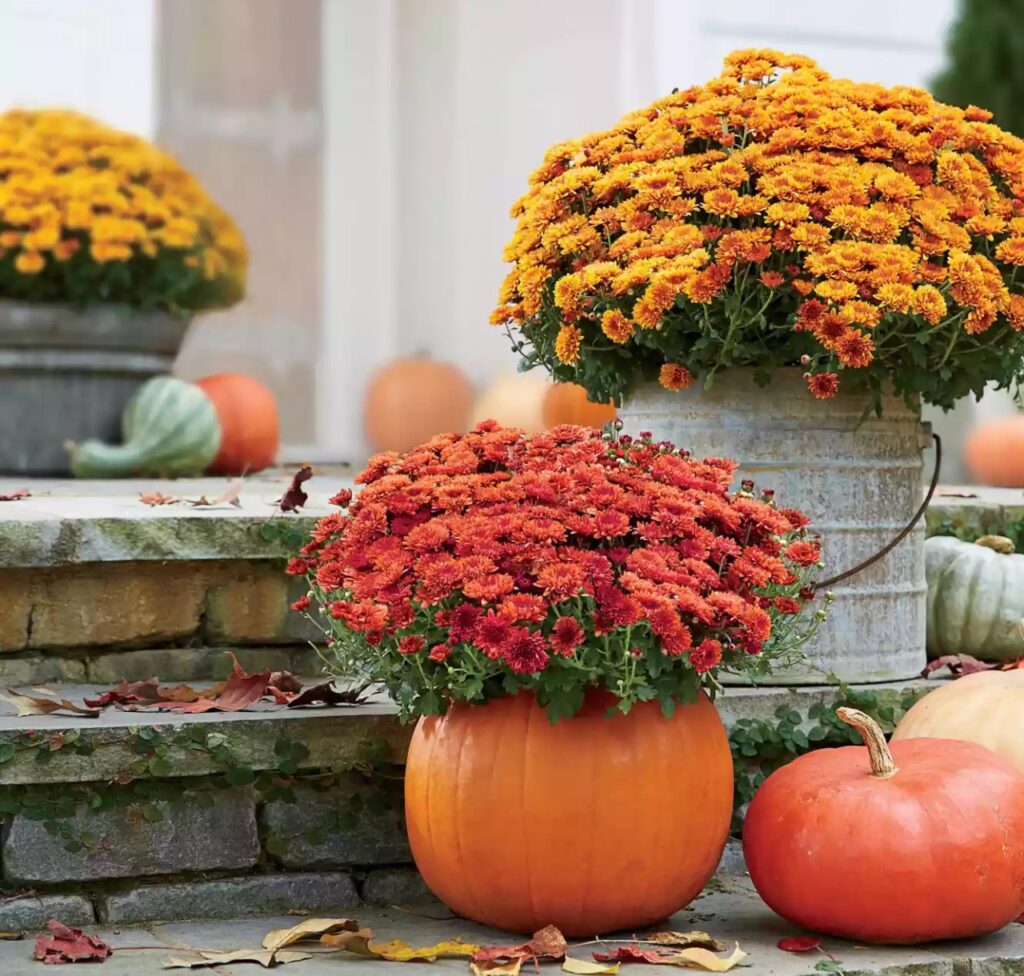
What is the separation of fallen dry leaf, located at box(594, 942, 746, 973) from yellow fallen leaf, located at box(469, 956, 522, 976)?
104mm

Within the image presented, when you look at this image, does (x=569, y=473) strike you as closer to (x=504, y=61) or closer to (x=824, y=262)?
(x=824, y=262)

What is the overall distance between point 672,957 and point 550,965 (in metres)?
0.13

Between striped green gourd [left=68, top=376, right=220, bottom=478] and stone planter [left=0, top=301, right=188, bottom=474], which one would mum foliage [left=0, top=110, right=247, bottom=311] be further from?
striped green gourd [left=68, top=376, right=220, bottom=478]

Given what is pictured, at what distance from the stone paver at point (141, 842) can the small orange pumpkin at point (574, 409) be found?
1978mm

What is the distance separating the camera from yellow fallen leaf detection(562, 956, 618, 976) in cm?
176

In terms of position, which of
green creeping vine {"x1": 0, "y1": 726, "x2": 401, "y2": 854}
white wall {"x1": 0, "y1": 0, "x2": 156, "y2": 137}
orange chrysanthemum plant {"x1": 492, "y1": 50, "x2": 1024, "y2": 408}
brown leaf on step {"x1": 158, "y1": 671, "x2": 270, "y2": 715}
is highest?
white wall {"x1": 0, "y1": 0, "x2": 156, "y2": 137}

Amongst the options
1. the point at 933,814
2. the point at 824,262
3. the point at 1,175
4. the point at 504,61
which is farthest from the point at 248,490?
the point at 504,61

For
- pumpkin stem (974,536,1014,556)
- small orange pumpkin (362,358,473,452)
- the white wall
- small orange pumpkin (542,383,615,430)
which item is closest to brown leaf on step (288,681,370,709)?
pumpkin stem (974,536,1014,556)

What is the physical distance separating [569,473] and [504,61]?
3144 millimetres

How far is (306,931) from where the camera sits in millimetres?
1880

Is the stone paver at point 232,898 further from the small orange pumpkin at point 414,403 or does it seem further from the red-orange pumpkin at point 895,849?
the small orange pumpkin at point 414,403

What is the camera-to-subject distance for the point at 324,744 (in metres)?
2.10

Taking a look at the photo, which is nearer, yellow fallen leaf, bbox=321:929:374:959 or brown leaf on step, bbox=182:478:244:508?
yellow fallen leaf, bbox=321:929:374:959

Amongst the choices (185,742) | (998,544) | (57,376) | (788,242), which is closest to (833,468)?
(788,242)
